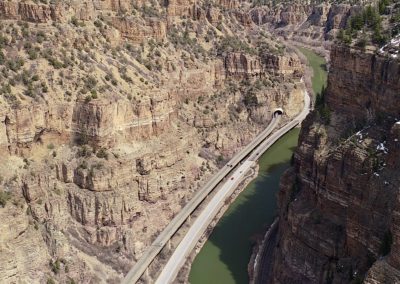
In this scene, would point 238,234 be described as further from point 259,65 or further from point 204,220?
point 259,65

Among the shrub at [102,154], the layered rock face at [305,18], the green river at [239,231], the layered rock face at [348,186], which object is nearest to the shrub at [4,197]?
the shrub at [102,154]

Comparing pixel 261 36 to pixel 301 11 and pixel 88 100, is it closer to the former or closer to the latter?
pixel 88 100

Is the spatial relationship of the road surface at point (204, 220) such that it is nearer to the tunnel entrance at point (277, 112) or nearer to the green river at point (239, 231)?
the green river at point (239, 231)

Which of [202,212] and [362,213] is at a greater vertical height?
[362,213]

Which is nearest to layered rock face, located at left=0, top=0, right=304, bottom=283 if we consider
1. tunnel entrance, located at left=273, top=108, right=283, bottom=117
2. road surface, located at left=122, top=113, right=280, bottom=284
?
road surface, located at left=122, top=113, right=280, bottom=284

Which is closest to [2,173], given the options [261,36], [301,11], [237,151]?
[237,151]

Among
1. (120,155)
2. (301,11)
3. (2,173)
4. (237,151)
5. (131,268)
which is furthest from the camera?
(301,11)

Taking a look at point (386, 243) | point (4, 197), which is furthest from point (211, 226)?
point (386, 243)
